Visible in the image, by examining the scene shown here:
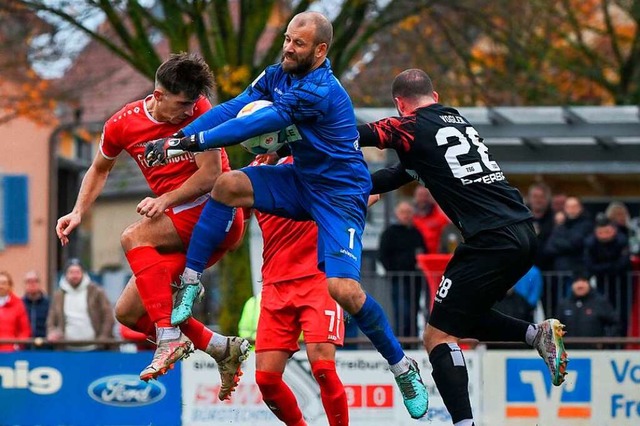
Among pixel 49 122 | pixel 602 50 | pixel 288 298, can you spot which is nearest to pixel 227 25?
pixel 288 298

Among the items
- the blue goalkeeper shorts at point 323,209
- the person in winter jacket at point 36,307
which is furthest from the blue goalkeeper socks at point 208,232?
the person in winter jacket at point 36,307

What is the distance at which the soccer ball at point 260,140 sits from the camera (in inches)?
326

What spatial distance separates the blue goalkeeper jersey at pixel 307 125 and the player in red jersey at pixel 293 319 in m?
0.85

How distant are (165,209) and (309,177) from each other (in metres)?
0.90

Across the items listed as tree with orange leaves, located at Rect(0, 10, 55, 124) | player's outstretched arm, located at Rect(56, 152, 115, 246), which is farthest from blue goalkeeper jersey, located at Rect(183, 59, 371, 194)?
tree with orange leaves, located at Rect(0, 10, 55, 124)

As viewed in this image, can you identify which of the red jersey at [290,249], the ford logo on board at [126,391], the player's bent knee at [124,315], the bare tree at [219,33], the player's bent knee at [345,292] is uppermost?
the bare tree at [219,33]

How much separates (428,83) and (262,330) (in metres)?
2.06

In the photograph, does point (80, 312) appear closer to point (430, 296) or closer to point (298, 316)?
point (430, 296)

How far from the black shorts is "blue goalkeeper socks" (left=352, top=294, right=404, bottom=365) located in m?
0.29

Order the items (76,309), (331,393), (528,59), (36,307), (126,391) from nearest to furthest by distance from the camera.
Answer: (331,393)
(126,391)
(76,309)
(36,307)
(528,59)

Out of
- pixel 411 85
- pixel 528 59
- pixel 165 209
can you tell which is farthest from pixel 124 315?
pixel 528 59

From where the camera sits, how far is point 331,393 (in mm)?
9344

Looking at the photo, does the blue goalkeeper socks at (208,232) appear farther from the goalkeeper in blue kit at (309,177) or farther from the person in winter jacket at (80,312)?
the person in winter jacket at (80,312)

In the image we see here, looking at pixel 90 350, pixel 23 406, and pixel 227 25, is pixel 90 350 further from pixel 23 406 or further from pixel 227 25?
pixel 227 25
